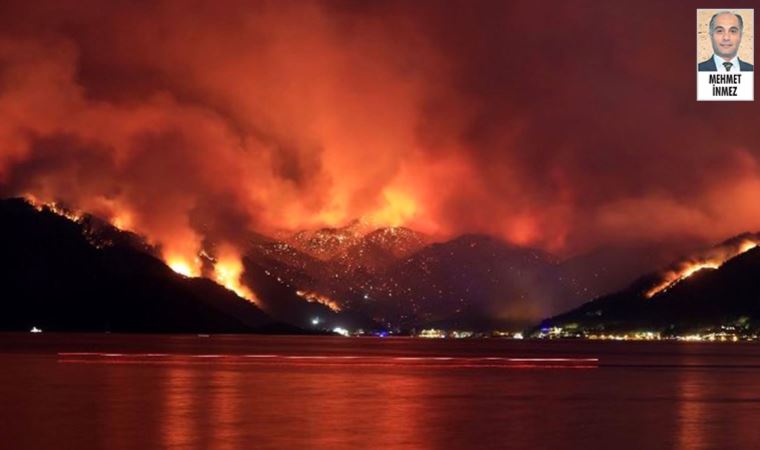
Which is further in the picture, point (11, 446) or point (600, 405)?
point (600, 405)

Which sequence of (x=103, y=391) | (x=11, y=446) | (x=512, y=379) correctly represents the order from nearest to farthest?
(x=11, y=446) < (x=103, y=391) < (x=512, y=379)

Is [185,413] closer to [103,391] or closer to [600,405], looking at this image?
[103,391]

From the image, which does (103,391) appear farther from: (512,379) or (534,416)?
(512,379)

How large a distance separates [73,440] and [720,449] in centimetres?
1972

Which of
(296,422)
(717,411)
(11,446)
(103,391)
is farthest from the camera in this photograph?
(103,391)

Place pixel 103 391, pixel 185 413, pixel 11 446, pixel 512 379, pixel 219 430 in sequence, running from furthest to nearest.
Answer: pixel 512 379 → pixel 103 391 → pixel 185 413 → pixel 219 430 → pixel 11 446

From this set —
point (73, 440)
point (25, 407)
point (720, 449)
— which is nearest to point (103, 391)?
point (25, 407)

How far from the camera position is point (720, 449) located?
120 ft

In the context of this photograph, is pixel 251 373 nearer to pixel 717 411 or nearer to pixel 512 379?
pixel 512 379

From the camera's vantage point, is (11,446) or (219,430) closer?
(11,446)

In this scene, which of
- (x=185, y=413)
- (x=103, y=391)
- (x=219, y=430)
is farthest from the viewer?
(x=103, y=391)

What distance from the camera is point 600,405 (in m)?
55.4

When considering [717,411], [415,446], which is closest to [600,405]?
[717,411]

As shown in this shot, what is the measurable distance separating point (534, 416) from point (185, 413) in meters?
13.9
